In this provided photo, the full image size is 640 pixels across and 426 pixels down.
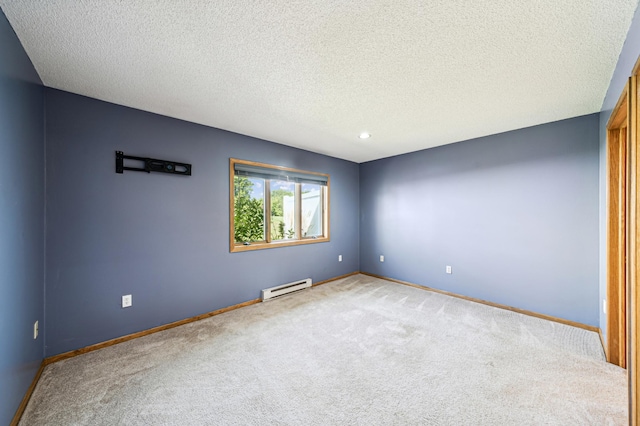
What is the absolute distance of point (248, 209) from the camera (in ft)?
11.9

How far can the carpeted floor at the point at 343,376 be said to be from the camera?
61.1 inches

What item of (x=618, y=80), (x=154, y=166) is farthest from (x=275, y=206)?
(x=618, y=80)

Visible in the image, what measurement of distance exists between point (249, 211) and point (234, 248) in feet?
1.97

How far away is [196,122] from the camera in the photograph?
2957mm

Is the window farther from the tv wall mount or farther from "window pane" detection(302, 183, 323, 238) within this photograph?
the tv wall mount

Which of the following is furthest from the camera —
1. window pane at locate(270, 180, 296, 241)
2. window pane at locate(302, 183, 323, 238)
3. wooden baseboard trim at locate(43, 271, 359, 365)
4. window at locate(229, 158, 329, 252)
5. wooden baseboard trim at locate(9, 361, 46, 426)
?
window pane at locate(302, 183, 323, 238)

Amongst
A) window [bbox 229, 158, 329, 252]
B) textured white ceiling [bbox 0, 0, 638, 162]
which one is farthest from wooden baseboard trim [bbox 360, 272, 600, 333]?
textured white ceiling [bbox 0, 0, 638, 162]

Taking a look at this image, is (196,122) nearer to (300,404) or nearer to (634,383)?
(300,404)

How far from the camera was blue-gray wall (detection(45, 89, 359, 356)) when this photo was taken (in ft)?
7.14

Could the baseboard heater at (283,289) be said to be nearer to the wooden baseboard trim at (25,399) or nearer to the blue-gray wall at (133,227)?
the blue-gray wall at (133,227)

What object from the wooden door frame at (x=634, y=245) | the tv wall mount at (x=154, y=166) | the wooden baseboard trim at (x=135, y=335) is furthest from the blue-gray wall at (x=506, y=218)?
the tv wall mount at (x=154, y=166)

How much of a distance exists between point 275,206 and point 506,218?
3.21m

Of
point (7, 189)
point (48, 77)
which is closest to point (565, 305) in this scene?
point (7, 189)

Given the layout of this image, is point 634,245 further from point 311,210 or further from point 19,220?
point 311,210
